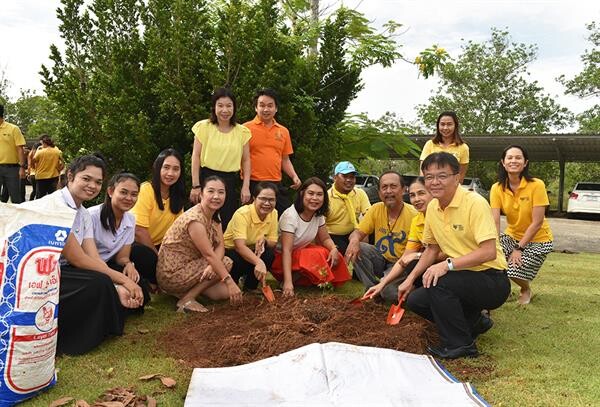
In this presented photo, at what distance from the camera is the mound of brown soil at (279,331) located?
123 inches

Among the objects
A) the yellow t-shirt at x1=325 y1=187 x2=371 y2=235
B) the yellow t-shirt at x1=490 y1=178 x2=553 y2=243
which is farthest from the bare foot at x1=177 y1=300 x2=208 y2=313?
the yellow t-shirt at x1=490 y1=178 x2=553 y2=243

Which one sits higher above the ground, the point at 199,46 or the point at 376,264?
the point at 199,46

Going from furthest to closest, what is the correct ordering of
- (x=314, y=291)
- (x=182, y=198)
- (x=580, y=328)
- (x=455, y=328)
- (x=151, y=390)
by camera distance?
(x=314, y=291), (x=182, y=198), (x=580, y=328), (x=455, y=328), (x=151, y=390)

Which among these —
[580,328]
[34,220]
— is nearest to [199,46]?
[34,220]

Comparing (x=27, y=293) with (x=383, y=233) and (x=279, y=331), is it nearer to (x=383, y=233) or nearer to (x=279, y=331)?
(x=279, y=331)

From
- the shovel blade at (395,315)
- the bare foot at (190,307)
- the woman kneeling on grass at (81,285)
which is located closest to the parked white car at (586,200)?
the shovel blade at (395,315)

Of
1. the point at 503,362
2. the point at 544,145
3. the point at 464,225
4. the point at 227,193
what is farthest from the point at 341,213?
the point at 544,145

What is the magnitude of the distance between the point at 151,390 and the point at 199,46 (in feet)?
15.1

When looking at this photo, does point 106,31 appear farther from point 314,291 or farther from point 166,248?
point 314,291

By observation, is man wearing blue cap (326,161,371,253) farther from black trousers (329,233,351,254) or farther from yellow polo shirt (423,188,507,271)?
yellow polo shirt (423,188,507,271)

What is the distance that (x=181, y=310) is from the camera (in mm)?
4137

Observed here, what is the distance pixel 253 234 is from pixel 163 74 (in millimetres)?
2513

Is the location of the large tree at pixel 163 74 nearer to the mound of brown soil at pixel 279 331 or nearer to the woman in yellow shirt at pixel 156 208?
the woman in yellow shirt at pixel 156 208

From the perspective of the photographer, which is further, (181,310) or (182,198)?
(182,198)
